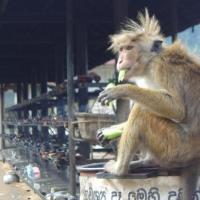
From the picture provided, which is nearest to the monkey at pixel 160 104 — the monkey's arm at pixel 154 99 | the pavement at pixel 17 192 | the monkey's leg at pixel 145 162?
the monkey's arm at pixel 154 99

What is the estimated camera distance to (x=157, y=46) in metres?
4.57

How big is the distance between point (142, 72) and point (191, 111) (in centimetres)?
48

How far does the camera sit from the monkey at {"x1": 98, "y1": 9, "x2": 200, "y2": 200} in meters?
4.27

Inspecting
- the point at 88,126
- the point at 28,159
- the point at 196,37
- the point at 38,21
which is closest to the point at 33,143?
the point at 28,159

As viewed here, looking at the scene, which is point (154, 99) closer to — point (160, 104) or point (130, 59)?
point (160, 104)

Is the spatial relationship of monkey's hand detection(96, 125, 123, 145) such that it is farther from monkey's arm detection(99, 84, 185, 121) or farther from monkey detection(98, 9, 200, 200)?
monkey's arm detection(99, 84, 185, 121)

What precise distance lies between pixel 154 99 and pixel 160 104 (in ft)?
0.22

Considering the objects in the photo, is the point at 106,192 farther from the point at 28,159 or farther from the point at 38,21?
the point at 28,159

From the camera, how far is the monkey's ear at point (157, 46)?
4.52 metres

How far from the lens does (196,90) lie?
14.7 feet

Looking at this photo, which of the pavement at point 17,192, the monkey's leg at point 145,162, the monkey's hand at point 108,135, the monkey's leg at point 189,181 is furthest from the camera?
the pavement at point 17,192

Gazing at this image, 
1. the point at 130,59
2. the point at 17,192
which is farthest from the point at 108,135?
the point at 17,192

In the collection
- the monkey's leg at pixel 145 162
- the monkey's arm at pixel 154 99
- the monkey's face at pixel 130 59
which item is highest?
the monkey's face at pixel 130 59

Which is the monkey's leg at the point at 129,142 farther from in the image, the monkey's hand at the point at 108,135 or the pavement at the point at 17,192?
the pavement at the point at 17,192
